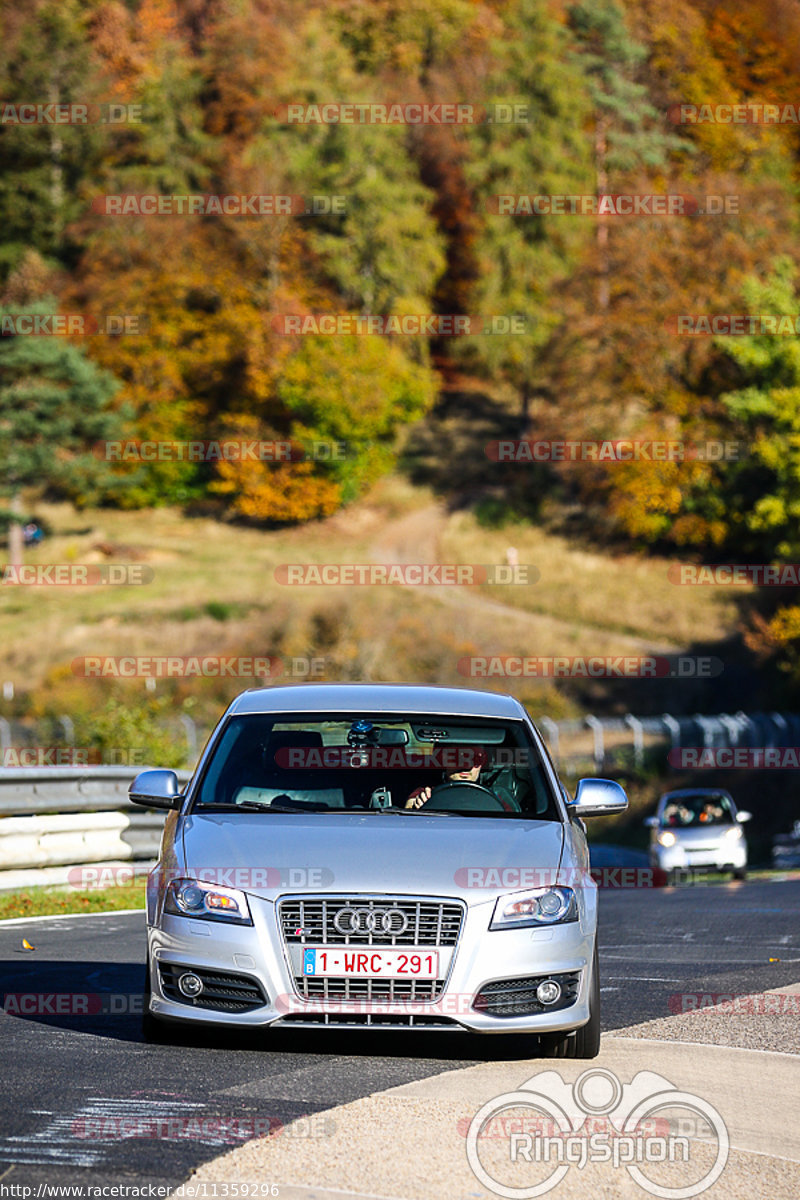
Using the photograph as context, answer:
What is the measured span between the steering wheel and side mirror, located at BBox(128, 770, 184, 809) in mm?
1183

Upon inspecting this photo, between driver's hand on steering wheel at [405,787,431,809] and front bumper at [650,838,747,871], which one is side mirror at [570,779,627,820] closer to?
driver's hand on steering wheel at [405,787,431,809]

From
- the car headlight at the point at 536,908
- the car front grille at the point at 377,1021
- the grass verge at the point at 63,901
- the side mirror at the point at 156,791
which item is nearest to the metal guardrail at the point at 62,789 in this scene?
the grass verge at the point at 63,901

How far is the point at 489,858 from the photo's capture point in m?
6.96

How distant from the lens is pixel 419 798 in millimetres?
7969

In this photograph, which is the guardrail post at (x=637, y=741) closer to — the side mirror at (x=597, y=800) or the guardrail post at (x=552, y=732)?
the guardrail post at (x=552, y=732)

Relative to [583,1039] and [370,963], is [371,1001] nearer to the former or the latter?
[370,963]

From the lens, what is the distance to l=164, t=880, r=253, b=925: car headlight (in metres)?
6.73

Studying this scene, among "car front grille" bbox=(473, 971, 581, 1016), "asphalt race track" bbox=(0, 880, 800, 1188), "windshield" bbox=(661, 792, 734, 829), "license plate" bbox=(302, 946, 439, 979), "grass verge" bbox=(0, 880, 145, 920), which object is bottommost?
"windshield" bbox=(661, 792, 734, 829)

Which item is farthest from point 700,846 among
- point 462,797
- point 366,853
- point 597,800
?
point 366,853

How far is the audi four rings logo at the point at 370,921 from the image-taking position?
6.65 meters

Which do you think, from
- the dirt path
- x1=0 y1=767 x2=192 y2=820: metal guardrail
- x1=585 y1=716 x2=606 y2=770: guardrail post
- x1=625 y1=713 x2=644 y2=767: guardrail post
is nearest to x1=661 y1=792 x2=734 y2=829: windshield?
x1=585 y1=716 x2=606 y2=770: guardrail post

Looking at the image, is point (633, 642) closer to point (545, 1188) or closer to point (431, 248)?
point (431, 248)

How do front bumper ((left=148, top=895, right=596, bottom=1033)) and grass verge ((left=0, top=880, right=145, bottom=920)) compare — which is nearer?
front bumper ((left=148, top=895, right=596, bottom=1033))

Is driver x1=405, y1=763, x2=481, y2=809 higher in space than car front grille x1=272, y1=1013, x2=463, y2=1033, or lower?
higher
